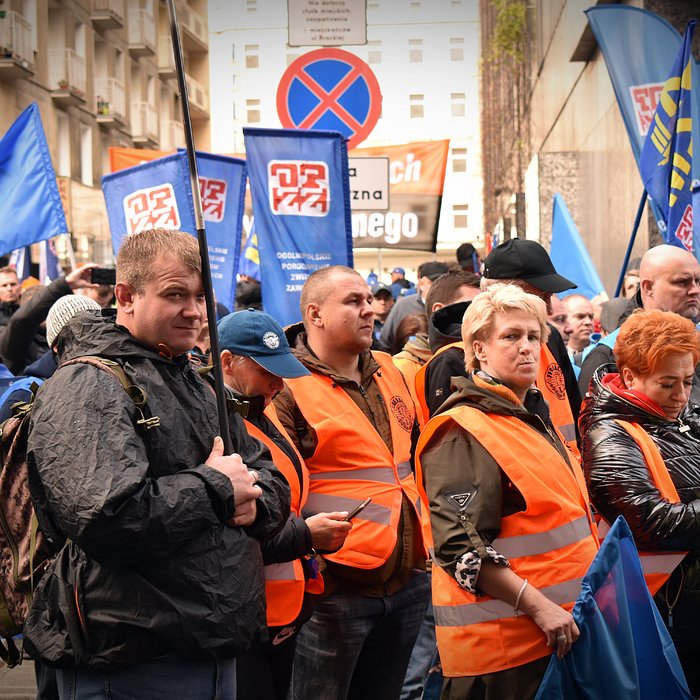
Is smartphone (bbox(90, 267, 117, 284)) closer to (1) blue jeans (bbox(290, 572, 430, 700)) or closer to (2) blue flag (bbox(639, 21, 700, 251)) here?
(1) blue jeans (bbox(290, 572, 430, 700))

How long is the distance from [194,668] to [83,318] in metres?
0.94

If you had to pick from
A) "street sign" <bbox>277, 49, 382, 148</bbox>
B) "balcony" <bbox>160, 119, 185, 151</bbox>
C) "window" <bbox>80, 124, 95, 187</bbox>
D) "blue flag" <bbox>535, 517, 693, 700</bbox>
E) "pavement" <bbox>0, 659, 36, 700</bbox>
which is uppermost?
"balcony" <bbox>160, 119, 185, 151</bbox>

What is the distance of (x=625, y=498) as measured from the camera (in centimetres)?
362

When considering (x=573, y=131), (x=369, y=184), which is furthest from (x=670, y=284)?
(x=573, y=131)

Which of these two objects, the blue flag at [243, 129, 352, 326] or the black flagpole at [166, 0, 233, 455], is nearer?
the black flagpole at [166, 0, 233, 455]

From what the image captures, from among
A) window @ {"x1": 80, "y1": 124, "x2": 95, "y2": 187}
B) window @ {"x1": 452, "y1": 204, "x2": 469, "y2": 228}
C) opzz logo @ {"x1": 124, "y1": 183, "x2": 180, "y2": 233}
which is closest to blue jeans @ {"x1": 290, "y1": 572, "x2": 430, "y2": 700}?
opzz logo @ {"x1": 124, "y1": 183, "x2": 180, "y2": 233}

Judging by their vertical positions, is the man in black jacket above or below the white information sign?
below

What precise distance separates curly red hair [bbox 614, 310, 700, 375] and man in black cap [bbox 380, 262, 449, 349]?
4789 mm

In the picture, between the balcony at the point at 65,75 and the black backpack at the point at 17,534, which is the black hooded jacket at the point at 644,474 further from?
the balcony at the point at 65,75

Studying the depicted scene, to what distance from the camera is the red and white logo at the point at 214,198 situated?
29.0ft

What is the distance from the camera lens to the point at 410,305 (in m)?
9.17

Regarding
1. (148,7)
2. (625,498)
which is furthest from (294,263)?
(148,7)

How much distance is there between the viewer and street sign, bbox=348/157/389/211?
9.76 m

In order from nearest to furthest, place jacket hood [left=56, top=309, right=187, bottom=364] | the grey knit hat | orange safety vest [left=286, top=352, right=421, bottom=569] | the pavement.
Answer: jacket hood [left=56, top=309, right=187, bottom=364]
orange safety vest [left=286, top=352, right=421, bottom=569]
the grey knit hat
the pavement
